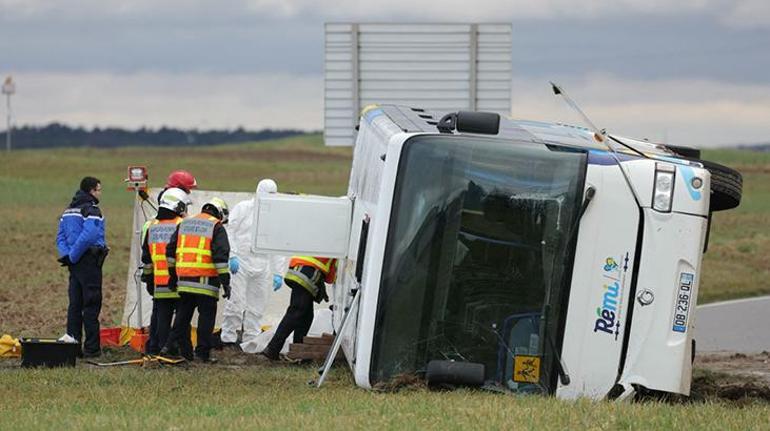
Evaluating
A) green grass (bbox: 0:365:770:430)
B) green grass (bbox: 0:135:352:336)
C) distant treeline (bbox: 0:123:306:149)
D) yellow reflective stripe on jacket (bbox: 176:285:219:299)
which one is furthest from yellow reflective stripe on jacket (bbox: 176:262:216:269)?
distant treeline (bbox: 0:123:306:149)

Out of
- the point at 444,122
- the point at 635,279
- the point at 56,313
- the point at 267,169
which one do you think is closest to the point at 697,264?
the point at 635,279

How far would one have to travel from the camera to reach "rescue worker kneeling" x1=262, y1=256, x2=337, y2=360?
1503cm

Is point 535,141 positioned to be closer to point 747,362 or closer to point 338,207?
point 338,207

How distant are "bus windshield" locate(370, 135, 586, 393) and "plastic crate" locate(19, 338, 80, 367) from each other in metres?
4.64

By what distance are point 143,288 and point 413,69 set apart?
25.0 ft

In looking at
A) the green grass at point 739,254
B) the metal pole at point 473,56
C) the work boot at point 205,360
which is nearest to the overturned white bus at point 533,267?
the work boot at point 205,360

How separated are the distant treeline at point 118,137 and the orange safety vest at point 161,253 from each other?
118 meters

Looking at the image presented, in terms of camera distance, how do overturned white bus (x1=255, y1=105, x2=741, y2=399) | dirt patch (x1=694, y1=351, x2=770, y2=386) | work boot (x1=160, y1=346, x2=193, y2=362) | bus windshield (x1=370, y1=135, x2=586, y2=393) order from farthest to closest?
work boot (x1=160, y1=346, x2=193, y2=362), dirt patch (x1=694, y1=351, x2=770, y2=386), bus windshield (x1=370, y1=135, x2=586, y2=393), overturned white bus (x1=255, y1=105, x2=741, y2=399)

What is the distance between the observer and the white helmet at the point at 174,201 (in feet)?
49.2

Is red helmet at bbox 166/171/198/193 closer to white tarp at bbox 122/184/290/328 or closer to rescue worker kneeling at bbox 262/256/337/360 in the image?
white tarp at bbox 122/184/290/328

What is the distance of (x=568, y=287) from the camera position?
10.4 meters

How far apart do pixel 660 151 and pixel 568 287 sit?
258 cm

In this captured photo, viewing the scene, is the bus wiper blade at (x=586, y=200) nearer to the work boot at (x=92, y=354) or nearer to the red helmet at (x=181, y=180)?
the red helmet at (x=181, y=180)

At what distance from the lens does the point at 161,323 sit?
48.9ft
